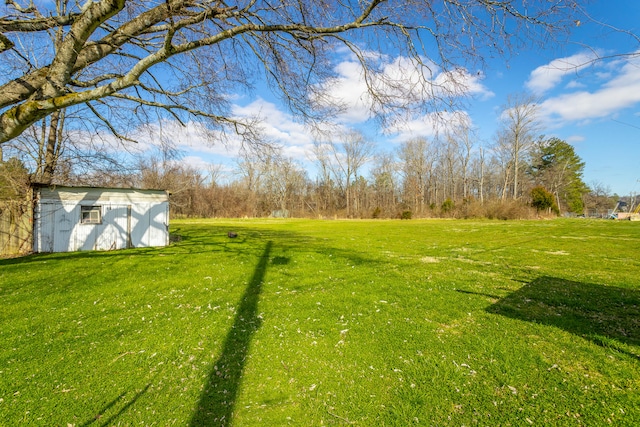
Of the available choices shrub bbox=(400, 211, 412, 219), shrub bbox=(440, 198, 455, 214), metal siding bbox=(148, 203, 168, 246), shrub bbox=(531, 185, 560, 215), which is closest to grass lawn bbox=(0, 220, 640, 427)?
metal siding bbox=(148, 203, 168, 246)

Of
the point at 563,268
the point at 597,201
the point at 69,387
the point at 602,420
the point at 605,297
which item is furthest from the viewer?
the point at 597,201

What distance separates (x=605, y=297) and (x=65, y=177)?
2099 cm

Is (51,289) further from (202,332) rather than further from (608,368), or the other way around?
(608,368)

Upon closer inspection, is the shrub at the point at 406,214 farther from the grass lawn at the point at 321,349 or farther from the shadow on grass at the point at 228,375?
the shadow on grass at the point at 228,375

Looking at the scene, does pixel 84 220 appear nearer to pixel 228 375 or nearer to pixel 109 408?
pixel 109 408

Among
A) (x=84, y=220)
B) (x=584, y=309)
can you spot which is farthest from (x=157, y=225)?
(x=584, y=309)

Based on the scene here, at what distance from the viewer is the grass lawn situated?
9.64 feet

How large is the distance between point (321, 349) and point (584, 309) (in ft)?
16.9

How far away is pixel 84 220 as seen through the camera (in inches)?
551

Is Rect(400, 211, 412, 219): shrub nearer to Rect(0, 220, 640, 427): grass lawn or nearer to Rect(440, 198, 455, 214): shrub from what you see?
Rect(440, 198, 455, 214): shrub

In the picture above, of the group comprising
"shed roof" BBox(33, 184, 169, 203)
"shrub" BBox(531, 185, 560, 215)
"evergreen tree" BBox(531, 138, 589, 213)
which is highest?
"evergreen tree" BBox(531, 138, 589, 213)

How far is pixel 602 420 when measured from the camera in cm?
269

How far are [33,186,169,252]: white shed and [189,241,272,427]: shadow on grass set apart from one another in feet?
38.7

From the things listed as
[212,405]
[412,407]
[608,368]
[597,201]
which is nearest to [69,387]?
[212,405]
